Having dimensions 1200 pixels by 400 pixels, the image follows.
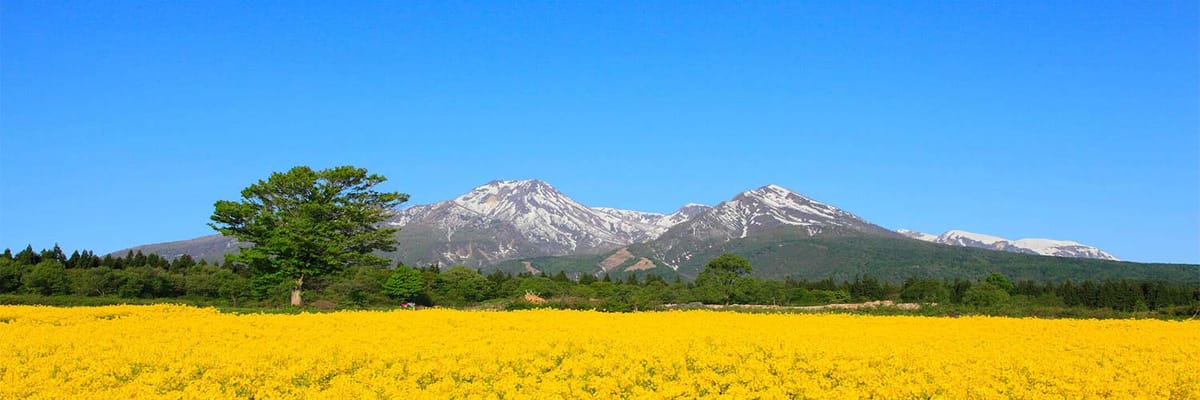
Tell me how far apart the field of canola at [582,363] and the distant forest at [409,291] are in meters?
21.8

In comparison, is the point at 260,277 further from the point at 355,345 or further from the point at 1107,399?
the point at 1107,399

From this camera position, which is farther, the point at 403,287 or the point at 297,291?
the point at 403,287

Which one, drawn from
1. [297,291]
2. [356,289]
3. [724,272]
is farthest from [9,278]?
[724,272]

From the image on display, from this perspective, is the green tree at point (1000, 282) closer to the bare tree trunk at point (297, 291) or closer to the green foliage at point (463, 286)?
the green foliage at point (463, 286)

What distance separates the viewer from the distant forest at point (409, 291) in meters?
51.7

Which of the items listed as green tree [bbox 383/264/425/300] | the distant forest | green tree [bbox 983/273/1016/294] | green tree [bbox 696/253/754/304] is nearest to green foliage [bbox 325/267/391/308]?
the distant forest

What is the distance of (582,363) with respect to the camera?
15.8 meters

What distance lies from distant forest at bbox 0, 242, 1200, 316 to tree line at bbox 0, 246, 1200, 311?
5.3 inches

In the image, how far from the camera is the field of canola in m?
13.6

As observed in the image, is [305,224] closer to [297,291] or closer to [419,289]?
[297,291]

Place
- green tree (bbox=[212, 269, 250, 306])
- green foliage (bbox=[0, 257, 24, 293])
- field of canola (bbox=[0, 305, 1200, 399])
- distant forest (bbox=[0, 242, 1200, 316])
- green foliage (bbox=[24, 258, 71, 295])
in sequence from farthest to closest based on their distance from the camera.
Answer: green tree (bbox=[212, 269, 250, 306])
green foliage (bbox=[0, 257, 24, 293])
green foliage (bbox=[24, 258, 71, 295])
distant forest (bbox=[0, 242, 1200, 316])
field of canola (bbox=[0, 305, 1200, 399])

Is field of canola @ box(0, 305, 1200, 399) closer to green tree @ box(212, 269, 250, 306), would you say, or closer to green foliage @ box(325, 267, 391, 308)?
green foliage @ box(325, 267, 391, 308)

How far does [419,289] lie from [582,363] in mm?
76127

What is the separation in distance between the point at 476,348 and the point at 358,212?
41902 millimetres
